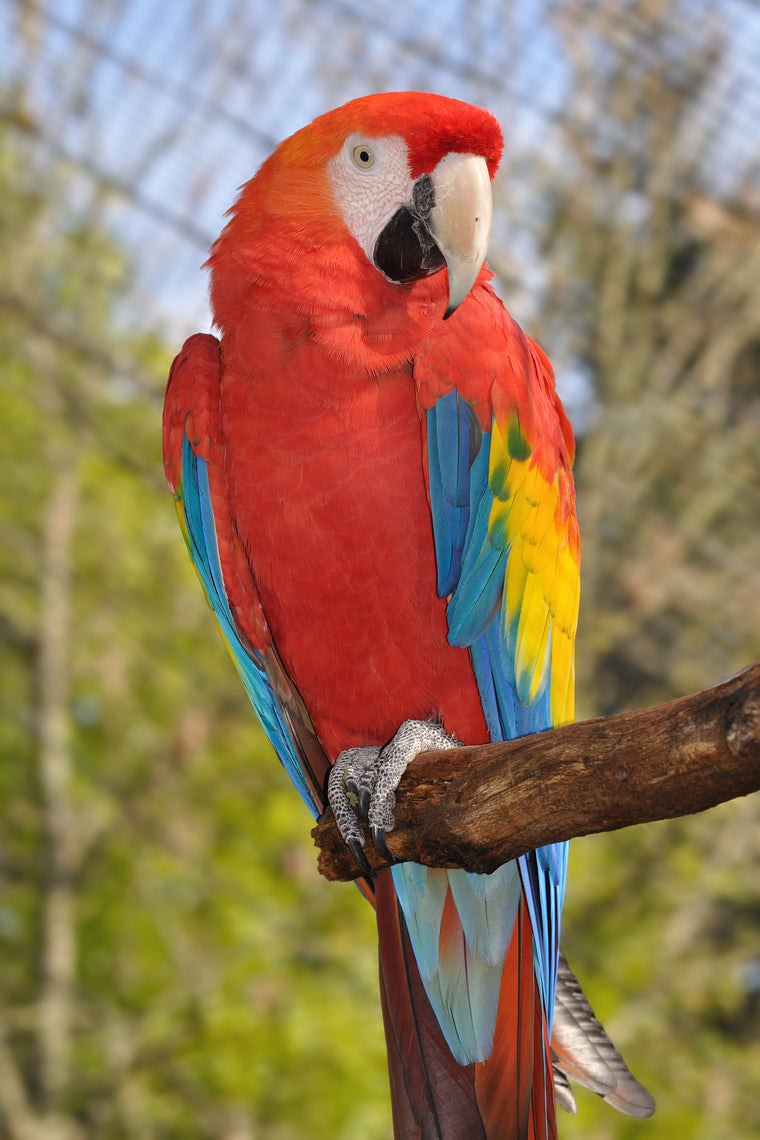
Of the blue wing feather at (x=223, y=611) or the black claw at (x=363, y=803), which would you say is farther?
the blue wing feather at (x=223, y=611)

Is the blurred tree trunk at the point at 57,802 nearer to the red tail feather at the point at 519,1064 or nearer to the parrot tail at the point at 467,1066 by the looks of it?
the parrot tail at the point at 467,1066

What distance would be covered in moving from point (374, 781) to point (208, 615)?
3754 mm

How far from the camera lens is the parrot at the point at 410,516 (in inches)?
58.8

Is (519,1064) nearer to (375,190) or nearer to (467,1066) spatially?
(467,1066)

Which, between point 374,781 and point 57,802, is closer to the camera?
point 374,781

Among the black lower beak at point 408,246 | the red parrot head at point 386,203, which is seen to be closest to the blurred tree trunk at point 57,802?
the red parrot head at point 386,203

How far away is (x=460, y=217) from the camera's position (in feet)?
4.91

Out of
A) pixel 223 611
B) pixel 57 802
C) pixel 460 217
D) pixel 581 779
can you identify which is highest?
pixel 57 802

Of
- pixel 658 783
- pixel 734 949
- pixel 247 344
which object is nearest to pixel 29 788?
pixel 734 949

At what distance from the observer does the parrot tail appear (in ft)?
4.84

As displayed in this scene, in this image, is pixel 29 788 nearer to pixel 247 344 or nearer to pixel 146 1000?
pixel 146 1000

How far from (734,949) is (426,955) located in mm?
4009

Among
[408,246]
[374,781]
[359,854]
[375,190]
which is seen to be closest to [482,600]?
[374,781]

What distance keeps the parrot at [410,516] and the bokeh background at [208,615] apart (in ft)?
5.83
